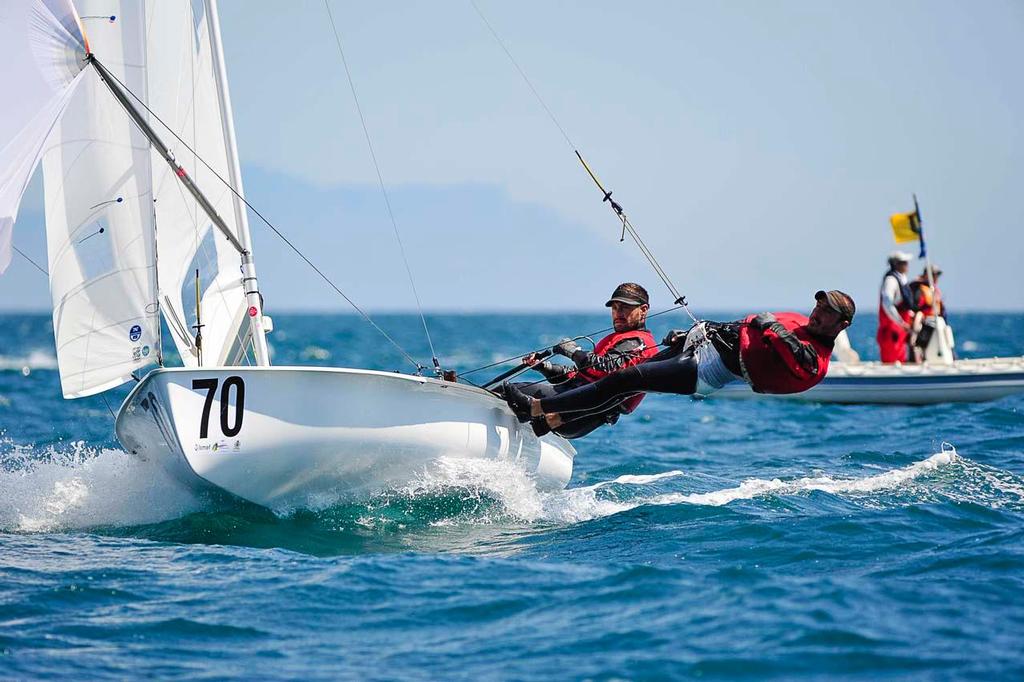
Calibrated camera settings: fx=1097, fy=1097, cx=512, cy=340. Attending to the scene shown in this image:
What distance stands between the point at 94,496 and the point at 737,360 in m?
3.73

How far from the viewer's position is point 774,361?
19.9ft

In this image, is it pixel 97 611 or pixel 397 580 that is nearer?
→ pixel 97 611

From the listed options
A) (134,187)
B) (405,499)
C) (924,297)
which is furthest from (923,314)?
(134,187)

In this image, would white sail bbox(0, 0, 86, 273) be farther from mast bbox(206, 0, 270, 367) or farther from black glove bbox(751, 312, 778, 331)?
black glove bbox(751, 312, 778, 331)

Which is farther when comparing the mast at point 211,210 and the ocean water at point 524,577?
the mast at point 211,210

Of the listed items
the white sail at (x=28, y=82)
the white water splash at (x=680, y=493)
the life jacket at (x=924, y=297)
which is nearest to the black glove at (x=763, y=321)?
the white water splash at (x=680, y=493)

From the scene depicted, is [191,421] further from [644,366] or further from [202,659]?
[644,366]

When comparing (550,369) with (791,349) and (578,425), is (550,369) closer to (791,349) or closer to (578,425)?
(578,425)

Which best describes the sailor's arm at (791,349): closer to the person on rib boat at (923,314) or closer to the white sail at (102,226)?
the white sail at (102,226)

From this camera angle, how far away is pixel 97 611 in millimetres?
4387

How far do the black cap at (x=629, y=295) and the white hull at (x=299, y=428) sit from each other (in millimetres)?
1076

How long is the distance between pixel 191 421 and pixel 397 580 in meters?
1.51

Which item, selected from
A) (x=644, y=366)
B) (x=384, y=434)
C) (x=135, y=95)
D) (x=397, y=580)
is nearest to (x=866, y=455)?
(x=644, y=366)

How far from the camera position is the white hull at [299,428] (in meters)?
5.59
